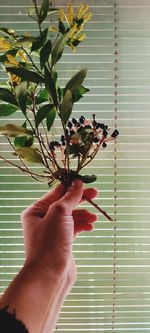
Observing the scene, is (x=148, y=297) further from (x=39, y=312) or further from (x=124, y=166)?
(x=39, y=312)

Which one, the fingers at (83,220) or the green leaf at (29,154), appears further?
the fingers at (83,220)

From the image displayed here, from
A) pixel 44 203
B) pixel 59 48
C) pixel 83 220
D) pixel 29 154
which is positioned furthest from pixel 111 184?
pixel 59 48

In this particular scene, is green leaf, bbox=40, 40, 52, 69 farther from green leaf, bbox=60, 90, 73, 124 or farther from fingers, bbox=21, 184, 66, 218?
fingers, bbox=21, 184, 66, 218

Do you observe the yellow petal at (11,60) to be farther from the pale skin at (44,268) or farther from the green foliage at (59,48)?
the pale skin at (44,268)

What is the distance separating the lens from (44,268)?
0.92 metres

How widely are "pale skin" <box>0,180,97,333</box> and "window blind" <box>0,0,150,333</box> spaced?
1.70ft

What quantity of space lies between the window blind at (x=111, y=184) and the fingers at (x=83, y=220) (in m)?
0.35

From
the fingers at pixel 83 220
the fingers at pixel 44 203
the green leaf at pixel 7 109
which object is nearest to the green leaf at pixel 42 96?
the green leaf at pixel 7 109

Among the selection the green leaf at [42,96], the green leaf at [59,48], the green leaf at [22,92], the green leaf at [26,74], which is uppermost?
the green leaf at [59,48]

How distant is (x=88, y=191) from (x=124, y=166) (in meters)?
0.45

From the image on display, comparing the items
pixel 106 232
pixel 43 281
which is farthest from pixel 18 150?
pixel 106 232

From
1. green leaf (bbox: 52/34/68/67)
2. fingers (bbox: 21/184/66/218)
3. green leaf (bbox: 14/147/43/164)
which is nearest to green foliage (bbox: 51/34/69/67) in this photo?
green leaf (bbox: 52/34/68/67)

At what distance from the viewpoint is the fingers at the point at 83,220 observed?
114cm

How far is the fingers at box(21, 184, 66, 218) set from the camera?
1.04m
